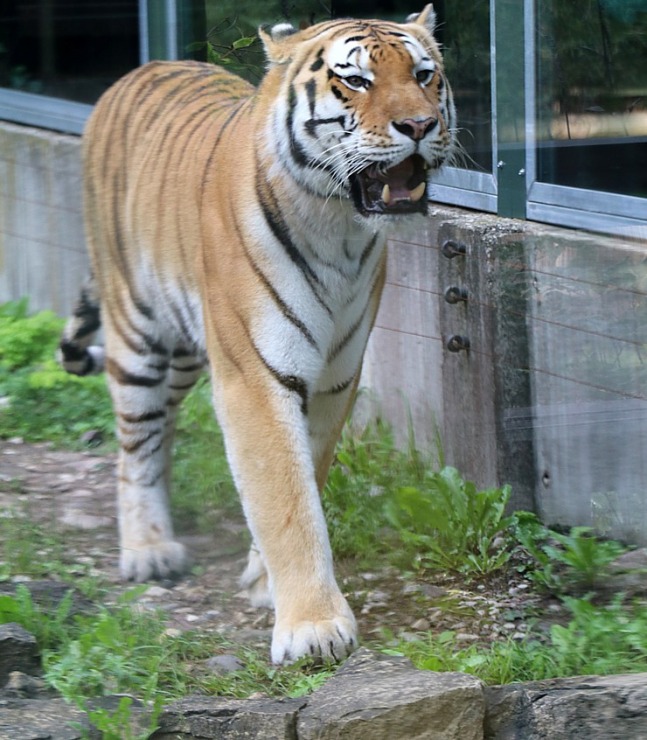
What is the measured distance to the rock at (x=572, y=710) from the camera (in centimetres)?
252

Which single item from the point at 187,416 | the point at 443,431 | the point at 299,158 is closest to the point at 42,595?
the point at 299,158

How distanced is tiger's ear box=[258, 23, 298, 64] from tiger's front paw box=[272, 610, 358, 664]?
4.83 feet

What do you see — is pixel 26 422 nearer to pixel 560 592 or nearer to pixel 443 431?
pixel 443 431

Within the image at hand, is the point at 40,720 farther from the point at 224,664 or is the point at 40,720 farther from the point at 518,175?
the point at 518,175

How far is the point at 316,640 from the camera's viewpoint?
310 cm

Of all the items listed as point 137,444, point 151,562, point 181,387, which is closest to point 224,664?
point 151,562

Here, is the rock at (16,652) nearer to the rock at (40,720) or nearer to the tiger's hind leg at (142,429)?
the rock at (40,720)

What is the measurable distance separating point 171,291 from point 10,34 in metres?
3.71

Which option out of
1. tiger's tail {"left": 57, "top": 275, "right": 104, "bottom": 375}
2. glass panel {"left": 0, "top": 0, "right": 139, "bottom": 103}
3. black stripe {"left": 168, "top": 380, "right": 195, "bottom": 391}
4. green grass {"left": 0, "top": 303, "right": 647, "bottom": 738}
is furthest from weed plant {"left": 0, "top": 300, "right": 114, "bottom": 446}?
glass panel {"left": 0, "top": 0, "right": 139, "bottom": 103}

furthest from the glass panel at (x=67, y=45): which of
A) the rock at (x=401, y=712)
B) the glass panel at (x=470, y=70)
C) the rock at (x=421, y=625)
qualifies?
the rock at (x=401, y=712)

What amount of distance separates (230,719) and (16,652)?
22.2 inches

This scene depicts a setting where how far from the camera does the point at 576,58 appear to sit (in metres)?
3.93

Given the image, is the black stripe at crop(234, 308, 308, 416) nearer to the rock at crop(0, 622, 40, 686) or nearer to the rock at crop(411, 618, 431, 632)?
the rock at crop(411, 618, 431, 632)

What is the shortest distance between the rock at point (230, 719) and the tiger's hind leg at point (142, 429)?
1.37m
